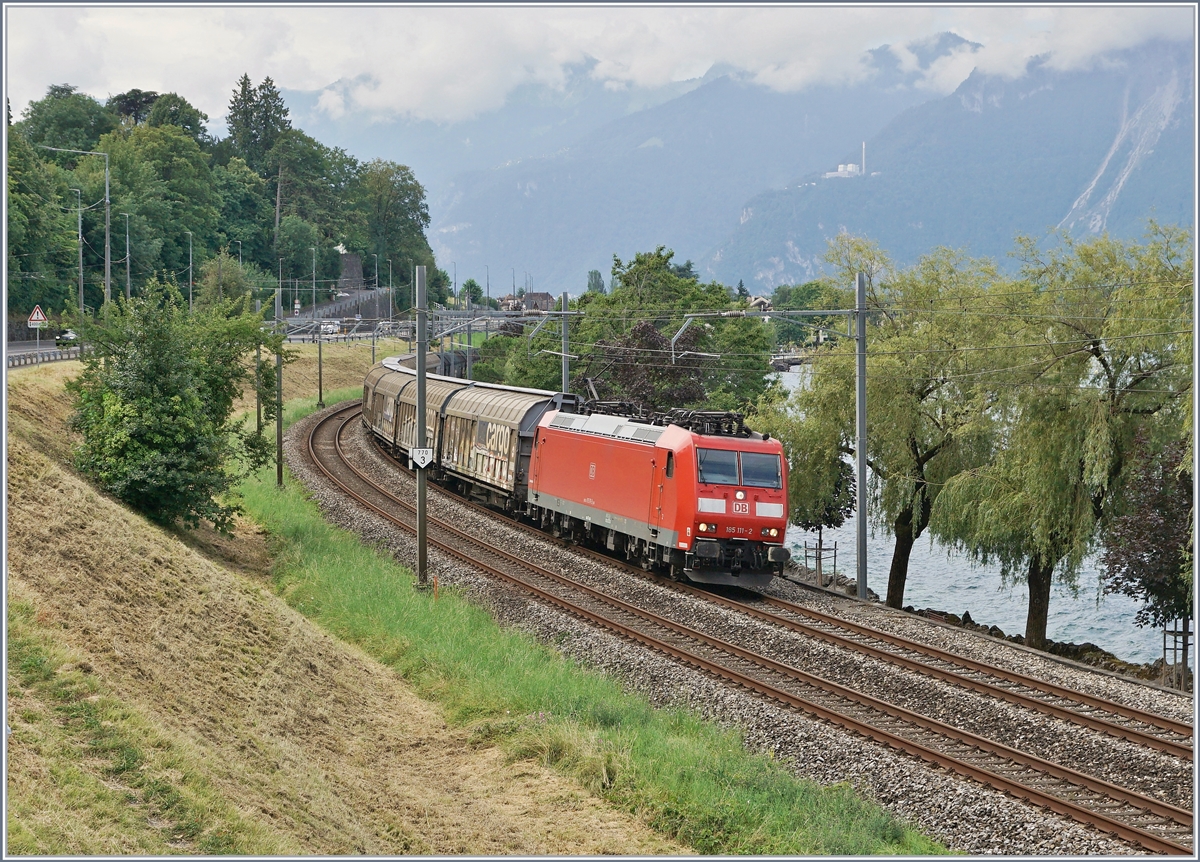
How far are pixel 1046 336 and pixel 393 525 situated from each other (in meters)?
18.3

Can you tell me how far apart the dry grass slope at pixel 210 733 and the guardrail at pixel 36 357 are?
1002 inches

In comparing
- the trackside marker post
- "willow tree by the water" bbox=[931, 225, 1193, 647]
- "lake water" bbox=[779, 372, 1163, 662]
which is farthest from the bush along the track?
"lake water" bbox=[779, 372, 1163, 662]

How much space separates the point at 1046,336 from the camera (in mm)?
28594

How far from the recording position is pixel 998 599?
4769 centimetres

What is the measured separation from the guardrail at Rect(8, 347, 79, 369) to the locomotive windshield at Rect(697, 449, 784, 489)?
2628cm

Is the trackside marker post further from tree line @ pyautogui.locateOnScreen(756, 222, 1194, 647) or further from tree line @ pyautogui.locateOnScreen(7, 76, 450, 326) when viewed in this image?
tree line @ pyautogui.locateOnScreen(7, 76, 450, 326)

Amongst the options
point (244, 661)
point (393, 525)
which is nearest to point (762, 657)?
point (244, 661)

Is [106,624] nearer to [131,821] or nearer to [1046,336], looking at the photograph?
[131,821]

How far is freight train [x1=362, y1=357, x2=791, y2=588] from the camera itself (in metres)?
24.6

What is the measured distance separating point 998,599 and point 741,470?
27.1 m

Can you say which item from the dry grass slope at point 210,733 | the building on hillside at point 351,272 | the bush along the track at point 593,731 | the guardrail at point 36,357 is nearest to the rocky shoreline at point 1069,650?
the bush along the track at point 593,731

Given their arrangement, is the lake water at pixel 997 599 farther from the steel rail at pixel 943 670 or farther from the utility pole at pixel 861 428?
the steel rail at pixel 943 670

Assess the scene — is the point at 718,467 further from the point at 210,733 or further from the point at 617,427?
the point at 210,733

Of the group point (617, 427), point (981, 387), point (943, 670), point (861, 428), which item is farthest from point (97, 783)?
point (981, 387)
